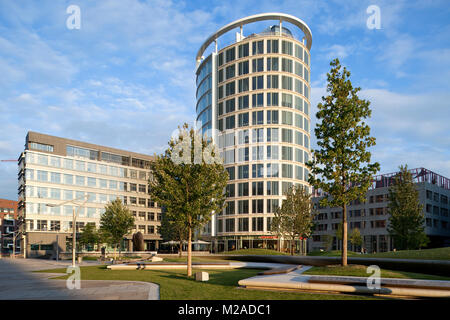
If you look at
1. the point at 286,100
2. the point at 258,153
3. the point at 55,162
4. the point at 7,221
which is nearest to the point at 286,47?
the point at 286,100

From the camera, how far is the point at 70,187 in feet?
306

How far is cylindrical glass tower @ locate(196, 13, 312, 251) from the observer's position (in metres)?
78.2

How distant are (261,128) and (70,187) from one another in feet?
Result: 168

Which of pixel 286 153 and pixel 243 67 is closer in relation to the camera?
pixel 286 153

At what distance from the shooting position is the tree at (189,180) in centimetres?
2528

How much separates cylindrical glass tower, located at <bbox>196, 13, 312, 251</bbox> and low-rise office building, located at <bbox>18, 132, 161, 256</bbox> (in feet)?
110

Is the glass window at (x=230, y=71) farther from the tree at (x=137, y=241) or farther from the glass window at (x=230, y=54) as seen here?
the tree at (x=137, y=241)

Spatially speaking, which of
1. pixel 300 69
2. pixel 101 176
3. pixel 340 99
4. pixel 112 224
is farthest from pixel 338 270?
pixel 101 176

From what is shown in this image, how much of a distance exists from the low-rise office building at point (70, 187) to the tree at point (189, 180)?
57275mm

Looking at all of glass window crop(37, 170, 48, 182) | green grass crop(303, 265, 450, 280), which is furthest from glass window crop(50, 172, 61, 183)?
green grass crop(303, 265, 450, 280)

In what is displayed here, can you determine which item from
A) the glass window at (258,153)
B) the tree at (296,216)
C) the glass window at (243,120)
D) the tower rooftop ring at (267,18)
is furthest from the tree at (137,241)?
the tower rooftop ring at (267,18)

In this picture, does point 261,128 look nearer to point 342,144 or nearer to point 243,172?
point 243,172

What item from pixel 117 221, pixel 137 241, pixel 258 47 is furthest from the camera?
pixel 258 47

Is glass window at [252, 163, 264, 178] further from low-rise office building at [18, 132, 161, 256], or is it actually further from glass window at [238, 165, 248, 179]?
low-rise office building at [18, 132, 161, 256]
